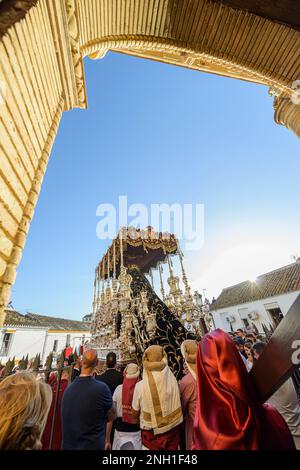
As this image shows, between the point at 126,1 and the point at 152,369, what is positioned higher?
the point at 126,1

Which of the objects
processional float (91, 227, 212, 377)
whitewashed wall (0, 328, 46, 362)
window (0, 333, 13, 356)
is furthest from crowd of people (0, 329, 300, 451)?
whitewashed wall (0, 328, 46, 362)

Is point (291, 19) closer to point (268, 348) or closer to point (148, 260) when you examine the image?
point (268, 348)

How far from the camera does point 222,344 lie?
113cm

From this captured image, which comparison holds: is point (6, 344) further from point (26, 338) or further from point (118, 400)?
point (118, 400)

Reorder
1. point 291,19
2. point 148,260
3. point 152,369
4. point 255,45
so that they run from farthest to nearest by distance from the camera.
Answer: point 148,260
point 255,45
point 291,19
point 152,369

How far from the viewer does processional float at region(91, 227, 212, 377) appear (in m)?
5.10

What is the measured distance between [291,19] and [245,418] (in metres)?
4.99

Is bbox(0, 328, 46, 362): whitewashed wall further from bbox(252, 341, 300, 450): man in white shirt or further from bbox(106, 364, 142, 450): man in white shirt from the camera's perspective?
bbox(252, 341, 300, 450): man in white shirt

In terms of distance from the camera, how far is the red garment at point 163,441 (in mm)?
2365

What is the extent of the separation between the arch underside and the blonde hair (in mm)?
541

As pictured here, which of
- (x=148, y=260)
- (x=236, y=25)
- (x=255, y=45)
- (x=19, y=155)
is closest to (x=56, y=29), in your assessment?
(x=19, y=155)

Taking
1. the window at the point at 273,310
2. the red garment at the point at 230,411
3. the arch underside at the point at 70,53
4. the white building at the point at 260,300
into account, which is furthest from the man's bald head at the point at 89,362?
the window at the point at 273,310

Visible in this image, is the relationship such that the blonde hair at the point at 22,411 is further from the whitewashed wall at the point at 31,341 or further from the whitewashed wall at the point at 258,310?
the whitewashed wall at the point at 31,341

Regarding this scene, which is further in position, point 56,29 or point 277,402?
point 277,402
